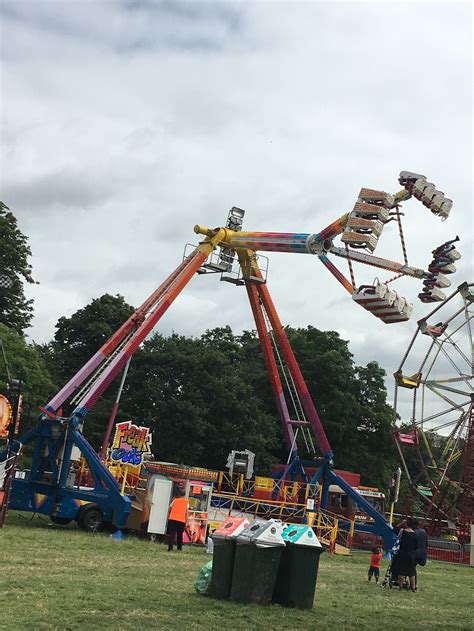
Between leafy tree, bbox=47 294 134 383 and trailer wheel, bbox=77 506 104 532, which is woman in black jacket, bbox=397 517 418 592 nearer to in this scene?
trailer wheel, bbox=77 506 104 532

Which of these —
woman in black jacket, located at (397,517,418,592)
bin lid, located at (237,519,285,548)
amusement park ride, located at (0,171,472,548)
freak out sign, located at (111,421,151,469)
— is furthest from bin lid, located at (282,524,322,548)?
freak out sign, located at (111,421,151,469)

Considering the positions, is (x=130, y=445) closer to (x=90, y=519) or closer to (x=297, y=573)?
(x=90, y=519)

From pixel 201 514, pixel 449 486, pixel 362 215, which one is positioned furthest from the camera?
pixel 449 486

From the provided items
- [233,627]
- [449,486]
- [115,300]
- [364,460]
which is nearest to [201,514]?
[233,627]

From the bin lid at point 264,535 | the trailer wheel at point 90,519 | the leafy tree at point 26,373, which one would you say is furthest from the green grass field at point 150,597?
the leafy tree at point 26,373

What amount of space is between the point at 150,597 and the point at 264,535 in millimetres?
1890

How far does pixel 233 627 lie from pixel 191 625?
0.52 m

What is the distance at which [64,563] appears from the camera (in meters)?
14.6

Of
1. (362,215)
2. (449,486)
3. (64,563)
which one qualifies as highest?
(362,215)

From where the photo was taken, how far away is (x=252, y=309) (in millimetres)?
31406

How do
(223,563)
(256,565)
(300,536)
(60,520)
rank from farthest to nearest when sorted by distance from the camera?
(60,520) → (300,536) → (223,563) → (256,565)

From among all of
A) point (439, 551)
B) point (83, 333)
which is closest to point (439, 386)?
point (439, 551)

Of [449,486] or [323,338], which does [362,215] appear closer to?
[449,486]

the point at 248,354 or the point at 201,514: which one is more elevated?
the point at 248,354
